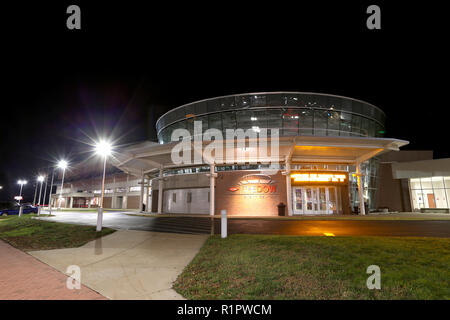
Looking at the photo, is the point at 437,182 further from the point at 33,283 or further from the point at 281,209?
the point at 33,283

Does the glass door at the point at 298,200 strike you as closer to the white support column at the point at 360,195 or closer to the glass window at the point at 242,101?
the white support column at the point at 360,195

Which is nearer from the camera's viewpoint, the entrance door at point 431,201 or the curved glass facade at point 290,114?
the curved glass facade at point 290,114

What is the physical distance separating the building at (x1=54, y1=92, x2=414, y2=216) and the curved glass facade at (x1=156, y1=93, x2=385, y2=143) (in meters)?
0.11

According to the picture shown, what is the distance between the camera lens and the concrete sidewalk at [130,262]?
4.40 metres

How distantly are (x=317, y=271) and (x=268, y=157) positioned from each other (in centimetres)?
1757

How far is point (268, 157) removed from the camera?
873 inches

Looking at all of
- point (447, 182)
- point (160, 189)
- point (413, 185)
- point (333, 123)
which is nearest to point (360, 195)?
point (333, 123)

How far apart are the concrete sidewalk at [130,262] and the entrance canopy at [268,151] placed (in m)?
11.5

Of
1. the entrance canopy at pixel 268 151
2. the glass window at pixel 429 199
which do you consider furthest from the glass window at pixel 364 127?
the glass window at pixel 429 199

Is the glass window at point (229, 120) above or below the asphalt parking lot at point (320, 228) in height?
above

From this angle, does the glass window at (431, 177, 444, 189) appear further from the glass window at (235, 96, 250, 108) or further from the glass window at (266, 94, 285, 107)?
the glass window at (235, 96, 250, 108)

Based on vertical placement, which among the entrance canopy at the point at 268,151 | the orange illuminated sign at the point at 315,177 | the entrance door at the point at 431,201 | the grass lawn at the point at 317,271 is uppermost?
the entrance canopy at the point at 268,151

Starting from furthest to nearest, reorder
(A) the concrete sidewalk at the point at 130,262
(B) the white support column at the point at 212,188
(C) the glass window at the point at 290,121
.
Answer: (C) the glass window at the point at 290,121, (B) the white support column at the point at 212,188, (A) the concrete sidewalk at the point at 130,262
